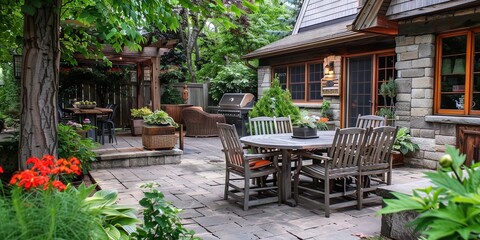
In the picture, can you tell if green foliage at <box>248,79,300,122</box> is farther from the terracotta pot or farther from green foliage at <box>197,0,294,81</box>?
green foliage at <box>197,0,294,81</box>

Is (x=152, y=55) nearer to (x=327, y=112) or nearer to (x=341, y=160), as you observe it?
(x=327, y=112)

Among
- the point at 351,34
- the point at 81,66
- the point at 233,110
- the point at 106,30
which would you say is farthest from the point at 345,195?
the point at 81,66

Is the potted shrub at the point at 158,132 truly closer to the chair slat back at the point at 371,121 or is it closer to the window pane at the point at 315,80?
the chair slat back at the point at 371,121

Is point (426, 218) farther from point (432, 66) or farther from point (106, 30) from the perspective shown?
point (432, 66)

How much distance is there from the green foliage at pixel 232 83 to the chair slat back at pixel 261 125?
7.74m

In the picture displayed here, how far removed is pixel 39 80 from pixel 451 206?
251 centimetres

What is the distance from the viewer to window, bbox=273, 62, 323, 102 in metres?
9.52

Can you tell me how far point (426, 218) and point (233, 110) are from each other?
10.5 m

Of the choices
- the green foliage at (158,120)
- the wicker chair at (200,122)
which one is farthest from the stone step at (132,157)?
the wicker chair at (200,122)

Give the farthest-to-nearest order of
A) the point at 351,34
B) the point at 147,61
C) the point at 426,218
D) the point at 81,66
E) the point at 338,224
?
1. the point at 81,66
2. the point at 147,61
3. the point at 351,34
4. the point at 338,224
5. the point at 426,218

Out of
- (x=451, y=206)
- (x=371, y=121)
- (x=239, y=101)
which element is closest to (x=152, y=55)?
(x=239, y=101)

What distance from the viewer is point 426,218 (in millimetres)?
1040

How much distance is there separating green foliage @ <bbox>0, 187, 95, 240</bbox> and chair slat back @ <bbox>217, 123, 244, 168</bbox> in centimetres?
228

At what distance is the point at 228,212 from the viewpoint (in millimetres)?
3914
